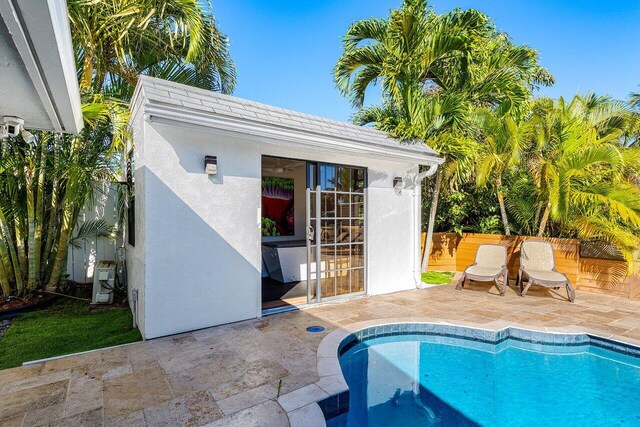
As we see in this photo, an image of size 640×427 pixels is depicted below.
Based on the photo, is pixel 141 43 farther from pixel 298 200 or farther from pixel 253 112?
pixel 298 200

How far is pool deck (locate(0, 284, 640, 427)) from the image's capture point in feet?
11.7

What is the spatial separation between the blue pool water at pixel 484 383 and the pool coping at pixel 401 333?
0.12 meters

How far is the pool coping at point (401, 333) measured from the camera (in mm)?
3971

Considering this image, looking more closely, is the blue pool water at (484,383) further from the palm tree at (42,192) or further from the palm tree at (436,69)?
the palm tree at (42,192)

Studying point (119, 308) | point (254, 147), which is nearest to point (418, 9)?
point (254, 147)

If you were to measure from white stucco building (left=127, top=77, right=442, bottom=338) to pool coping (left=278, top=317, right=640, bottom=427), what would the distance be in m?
1.90

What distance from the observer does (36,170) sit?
24.4 feet

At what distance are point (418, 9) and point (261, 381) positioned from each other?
1010 centimetres

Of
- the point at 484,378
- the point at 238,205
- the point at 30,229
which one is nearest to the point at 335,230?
the point at 238,205

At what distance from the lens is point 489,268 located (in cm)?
977

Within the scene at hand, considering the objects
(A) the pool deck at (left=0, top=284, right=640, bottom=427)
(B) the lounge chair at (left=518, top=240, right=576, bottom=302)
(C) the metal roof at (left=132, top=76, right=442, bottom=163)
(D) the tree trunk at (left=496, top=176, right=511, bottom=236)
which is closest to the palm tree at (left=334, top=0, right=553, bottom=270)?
(C) the metal roof at (left=132, top=76, right=442, bottom=163)

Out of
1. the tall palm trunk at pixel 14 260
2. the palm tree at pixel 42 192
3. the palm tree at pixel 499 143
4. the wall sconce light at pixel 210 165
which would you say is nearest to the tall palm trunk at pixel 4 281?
the palm tree at pixel 42 192

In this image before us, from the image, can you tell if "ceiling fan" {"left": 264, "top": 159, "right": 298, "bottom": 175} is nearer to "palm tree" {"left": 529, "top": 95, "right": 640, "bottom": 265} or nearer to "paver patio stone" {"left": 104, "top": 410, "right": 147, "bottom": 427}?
"palm tree" {"left": 529, "top": 95, "right": 640, "bottom": 265}

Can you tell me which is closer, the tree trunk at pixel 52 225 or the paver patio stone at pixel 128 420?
the paver patio stone at pixel 128 420
